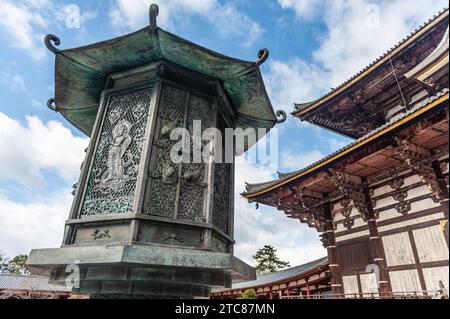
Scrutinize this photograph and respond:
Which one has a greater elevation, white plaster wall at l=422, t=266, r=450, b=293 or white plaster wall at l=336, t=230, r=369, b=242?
white plaster wall at l=336, t=230, r=369, b=242

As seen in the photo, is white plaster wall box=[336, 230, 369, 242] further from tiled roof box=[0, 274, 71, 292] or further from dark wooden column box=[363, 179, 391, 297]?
tiled roof box=[0, 274, 71, 292]

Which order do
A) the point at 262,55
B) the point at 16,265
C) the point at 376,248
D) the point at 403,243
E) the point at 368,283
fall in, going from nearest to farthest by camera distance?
the point at 262,55, the point at 403,243, the point at 376,248, the point at 368,283, the point at 16,265

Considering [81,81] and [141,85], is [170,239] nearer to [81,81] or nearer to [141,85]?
[141,85]

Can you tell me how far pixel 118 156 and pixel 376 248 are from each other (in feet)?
20.6

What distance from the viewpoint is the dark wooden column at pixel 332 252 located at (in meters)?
7.77

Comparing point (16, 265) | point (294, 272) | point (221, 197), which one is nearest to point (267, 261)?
point (294, 272)

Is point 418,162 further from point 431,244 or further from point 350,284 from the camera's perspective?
point 350,284

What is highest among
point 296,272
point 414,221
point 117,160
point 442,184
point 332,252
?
point 442,184

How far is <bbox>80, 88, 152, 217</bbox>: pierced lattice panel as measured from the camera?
3.98 metres

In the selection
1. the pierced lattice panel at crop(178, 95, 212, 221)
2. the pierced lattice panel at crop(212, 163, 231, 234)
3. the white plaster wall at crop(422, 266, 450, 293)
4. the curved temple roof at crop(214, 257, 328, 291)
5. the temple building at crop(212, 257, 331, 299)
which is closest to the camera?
the pierced lattice panel at crop(178, 95, 212, 221)

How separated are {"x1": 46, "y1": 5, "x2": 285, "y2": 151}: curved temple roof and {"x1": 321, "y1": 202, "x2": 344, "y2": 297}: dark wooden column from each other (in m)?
4.09

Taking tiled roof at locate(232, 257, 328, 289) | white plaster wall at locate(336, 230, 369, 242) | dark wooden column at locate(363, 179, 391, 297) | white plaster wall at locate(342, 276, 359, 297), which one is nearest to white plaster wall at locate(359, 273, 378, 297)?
white plaster wall at locate(342, 276, 359, 297)

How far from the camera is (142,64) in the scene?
188 inches
